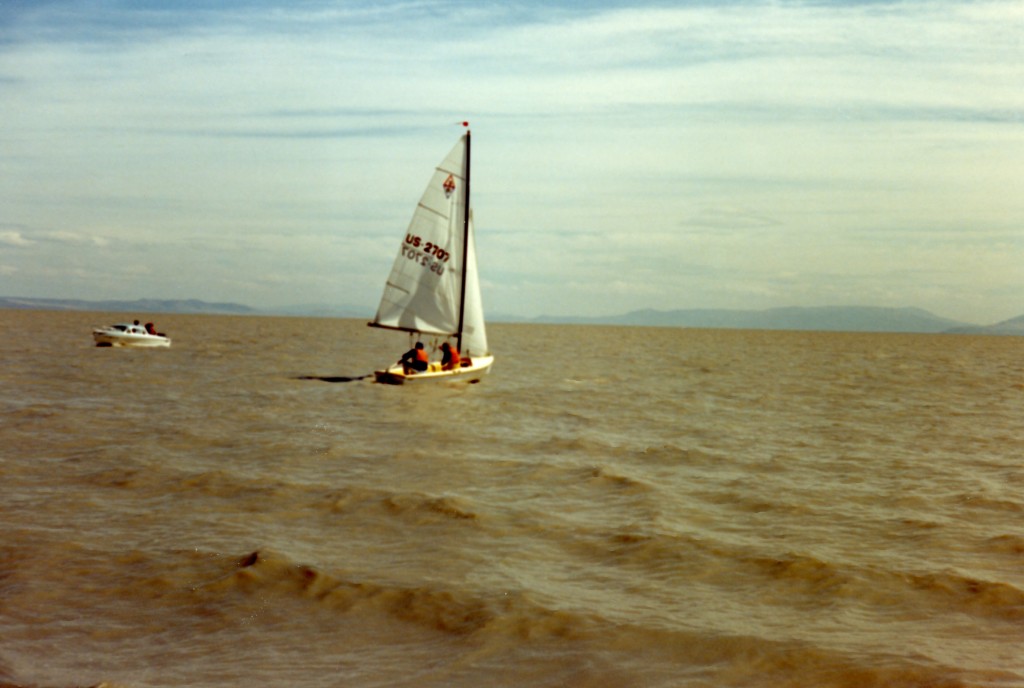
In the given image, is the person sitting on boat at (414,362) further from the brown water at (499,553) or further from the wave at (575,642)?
the wave at (575,642)

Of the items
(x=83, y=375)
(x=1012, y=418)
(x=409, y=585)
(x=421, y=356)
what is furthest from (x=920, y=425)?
(x=83, y=375)

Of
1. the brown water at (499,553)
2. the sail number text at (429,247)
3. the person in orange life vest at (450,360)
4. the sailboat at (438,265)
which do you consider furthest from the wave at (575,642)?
the sail number text at (429,247)

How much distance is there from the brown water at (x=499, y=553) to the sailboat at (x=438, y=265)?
10958 millimetres

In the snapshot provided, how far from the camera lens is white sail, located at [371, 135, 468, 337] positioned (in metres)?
40.5

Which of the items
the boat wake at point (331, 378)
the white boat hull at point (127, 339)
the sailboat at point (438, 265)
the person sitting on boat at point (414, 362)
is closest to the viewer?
the person sitting on boat at point (414, 362)

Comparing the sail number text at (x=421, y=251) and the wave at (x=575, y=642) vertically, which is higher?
the sail number text at (x=421, y=251)

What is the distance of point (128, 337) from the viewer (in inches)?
2655

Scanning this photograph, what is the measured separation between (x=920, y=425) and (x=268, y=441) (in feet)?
71.6

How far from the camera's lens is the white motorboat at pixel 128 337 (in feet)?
222

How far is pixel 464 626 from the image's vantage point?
11.2m

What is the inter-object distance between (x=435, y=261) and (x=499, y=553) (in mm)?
27582

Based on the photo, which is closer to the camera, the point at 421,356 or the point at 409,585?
the point at 409,585

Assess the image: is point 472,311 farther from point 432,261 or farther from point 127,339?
point 127,339

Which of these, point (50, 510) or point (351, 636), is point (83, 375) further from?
point (351, 636)
